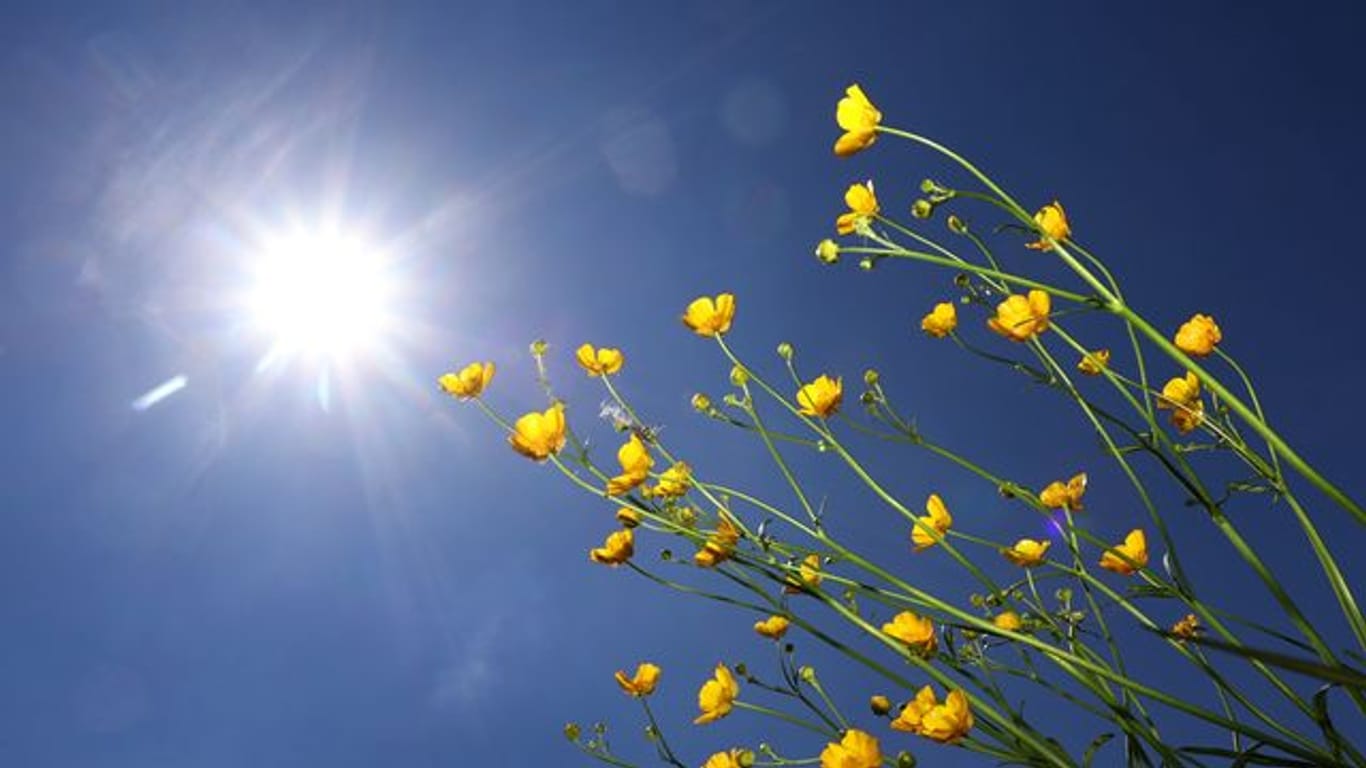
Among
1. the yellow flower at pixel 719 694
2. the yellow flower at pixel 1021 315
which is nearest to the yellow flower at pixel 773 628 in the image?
the yellow flower at pixel 719 694

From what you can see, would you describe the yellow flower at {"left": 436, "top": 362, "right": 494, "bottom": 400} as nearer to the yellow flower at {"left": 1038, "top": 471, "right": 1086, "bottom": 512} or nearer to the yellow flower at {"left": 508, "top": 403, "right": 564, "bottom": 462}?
the yellow flower at {"left": 508, "top": 403, "right": 564, "bottom": 462}

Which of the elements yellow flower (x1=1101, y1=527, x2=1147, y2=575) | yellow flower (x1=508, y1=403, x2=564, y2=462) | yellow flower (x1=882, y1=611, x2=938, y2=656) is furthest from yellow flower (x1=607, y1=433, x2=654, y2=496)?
yellow flower (x1=1101, y1=527, x2=1147, y2=575)

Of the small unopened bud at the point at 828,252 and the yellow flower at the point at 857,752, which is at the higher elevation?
the small unopened bud at the point at 828,252

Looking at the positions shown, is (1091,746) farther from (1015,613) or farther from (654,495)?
(654,495)

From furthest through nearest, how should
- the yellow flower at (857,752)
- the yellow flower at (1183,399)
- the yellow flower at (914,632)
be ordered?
the yellow flower at (1183,399) < the yellow flower at (914,632) < the yellow flower at (857,752)

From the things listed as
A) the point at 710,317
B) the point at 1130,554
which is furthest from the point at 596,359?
the point at 1130,554

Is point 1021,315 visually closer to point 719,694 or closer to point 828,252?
point 828,252

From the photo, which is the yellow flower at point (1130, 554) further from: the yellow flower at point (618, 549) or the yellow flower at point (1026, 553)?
the yellow flower at point (618, 549)
